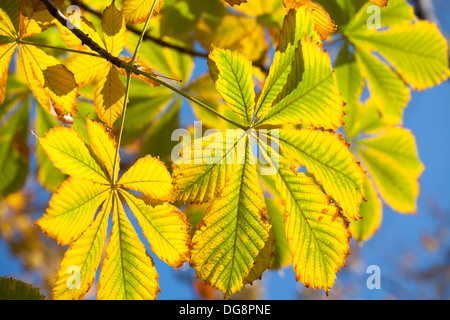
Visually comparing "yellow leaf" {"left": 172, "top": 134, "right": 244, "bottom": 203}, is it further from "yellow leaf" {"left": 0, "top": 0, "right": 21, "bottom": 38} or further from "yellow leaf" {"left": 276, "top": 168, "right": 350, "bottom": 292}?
"yellow leaf" {"left": 0, "top": 0, "right": 21, "bottom": 38}

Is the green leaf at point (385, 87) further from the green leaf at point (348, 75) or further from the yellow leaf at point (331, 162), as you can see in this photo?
the yellow leaf at point (331, 162)

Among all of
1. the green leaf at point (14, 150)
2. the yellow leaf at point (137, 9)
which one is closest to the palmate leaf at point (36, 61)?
the yellow leaf at point (137, 9)

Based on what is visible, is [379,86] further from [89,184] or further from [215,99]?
[89,184]

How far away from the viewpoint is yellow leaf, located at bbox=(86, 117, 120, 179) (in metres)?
0.60

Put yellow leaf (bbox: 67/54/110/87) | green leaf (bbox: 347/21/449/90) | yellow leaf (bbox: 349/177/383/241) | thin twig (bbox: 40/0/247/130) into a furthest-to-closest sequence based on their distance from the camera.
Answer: yellow leaf (bbox: 349/177/383/241), green leaf (bbox: 347/21/449/90), yellow leaf (bbox: 67/54/110/87), thin twig (bbox: 40/0/247/130)

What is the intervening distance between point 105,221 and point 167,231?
0.10m


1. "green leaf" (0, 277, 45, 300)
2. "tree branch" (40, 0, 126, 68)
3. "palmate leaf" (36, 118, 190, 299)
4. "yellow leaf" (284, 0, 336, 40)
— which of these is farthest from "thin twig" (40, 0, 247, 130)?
"green leaf" (0, 277, 45, 300)

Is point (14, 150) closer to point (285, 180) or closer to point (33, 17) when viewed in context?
point (33, 17)

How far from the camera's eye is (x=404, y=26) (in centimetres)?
93

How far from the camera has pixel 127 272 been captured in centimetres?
58

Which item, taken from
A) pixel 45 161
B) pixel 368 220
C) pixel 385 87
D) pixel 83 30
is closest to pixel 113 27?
pixel 83 30

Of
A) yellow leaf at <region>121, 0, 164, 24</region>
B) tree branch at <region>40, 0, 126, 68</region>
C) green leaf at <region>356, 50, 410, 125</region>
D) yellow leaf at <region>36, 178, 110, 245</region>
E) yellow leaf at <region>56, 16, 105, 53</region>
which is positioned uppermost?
green leaf at <region>356, 50, 410, 125</region>

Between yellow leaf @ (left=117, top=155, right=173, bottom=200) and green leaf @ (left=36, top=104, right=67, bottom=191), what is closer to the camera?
yellow leaf @ (left=117, top=155, right=173, bottom=200)
